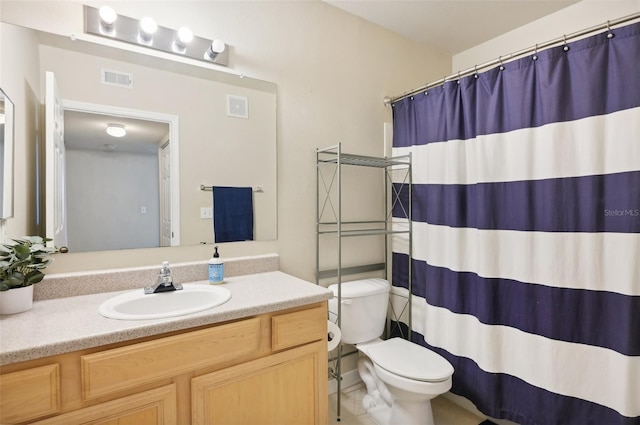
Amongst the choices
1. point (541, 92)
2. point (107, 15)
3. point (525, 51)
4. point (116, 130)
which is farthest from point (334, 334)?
point (107, 15)

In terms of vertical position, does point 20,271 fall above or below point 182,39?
below

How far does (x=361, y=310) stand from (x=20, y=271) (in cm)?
164

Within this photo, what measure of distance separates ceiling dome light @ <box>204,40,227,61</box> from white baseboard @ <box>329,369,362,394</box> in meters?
2.06

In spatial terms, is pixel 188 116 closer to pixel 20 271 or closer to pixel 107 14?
pixel 107 14

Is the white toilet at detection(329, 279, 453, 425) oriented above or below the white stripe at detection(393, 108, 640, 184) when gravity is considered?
below

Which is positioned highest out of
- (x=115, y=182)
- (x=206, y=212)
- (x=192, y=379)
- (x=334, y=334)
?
(x=115, y=182)

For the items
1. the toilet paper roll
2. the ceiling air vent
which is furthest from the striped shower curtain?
the ceiling air vent

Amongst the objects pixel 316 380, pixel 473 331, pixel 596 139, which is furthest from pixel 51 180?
pixel 596 139

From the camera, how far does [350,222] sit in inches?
87.2

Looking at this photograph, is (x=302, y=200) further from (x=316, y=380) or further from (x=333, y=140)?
(x=316, y=380)

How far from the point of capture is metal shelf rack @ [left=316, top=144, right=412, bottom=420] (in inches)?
79.9

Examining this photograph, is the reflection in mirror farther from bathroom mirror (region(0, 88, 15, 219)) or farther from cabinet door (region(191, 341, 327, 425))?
cabinet door (region(191, 341, 327, 425))

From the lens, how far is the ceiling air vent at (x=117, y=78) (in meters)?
1.46

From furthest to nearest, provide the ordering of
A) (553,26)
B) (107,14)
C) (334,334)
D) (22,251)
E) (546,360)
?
(553,26)
(334,334)
(546,360)
(107,14)
(22,251)
